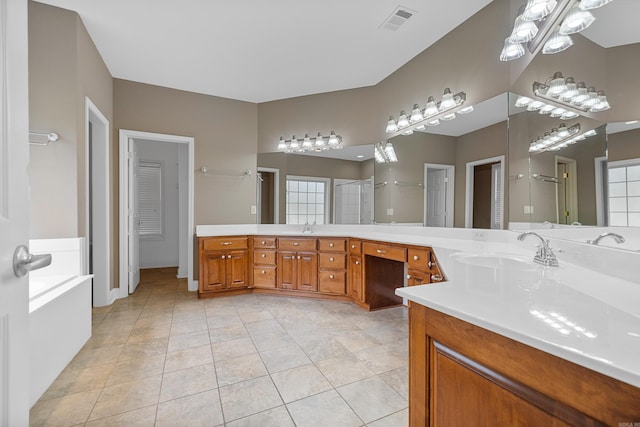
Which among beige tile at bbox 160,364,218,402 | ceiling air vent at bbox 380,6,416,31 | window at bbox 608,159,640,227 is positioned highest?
ceiling air vent at bbox 380,6,416,31

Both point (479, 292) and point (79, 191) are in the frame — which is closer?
point (479, 292)

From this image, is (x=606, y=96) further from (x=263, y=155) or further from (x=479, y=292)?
(x=263, y=155)

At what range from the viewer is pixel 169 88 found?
3770mm

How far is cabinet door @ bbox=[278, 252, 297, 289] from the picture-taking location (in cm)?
356

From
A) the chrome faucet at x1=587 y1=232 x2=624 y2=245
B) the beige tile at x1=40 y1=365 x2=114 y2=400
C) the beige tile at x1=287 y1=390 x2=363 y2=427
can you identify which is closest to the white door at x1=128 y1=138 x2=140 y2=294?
the beige tile at x1=40 y1=365 x2=114 y2=400

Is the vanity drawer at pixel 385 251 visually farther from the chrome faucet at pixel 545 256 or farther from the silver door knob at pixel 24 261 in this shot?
the silver door knob at pixel 24 261

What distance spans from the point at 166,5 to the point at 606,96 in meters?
Result: 2.90

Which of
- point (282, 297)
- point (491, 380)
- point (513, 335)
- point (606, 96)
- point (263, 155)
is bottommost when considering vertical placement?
point (282, 297)

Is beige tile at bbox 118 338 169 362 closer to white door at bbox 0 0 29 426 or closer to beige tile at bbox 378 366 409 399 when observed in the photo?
white door at bbox 0 0 29 426

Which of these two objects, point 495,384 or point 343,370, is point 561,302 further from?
point 343,370

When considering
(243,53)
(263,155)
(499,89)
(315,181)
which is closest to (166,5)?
(243,53)

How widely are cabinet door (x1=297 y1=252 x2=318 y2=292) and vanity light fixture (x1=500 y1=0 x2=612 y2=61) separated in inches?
102

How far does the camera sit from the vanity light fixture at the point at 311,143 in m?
3.91

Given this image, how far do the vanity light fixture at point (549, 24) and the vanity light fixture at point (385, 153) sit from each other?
4.84ft
